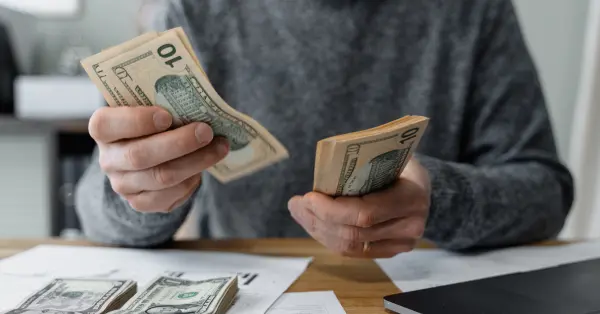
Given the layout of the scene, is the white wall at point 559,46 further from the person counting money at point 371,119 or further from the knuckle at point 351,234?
the knuckle at point 351,234

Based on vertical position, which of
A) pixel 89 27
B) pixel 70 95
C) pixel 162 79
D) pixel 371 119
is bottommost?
pixel 371 119

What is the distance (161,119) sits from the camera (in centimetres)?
62

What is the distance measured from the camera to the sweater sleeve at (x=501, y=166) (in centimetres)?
79

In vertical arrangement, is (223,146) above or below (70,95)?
below

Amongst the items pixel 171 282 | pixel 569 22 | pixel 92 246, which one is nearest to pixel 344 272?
pixel 171 282

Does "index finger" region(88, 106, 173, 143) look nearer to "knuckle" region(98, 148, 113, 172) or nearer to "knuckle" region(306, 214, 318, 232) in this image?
"knuckle" region(98, 148, 113, 172)

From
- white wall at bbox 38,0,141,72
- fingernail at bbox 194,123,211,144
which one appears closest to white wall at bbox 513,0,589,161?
white wall at bbox 38,0,141,72

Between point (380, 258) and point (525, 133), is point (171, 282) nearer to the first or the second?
point (380, 258)

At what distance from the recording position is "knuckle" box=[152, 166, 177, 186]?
648mm

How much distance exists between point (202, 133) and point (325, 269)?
250 mm

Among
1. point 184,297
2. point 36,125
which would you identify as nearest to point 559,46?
point 36,125

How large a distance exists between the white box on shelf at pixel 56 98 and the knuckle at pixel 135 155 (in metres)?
1.40

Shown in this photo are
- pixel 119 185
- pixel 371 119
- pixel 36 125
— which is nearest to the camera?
pixel 119 185

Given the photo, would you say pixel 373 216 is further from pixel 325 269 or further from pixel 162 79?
pixel 162 79
